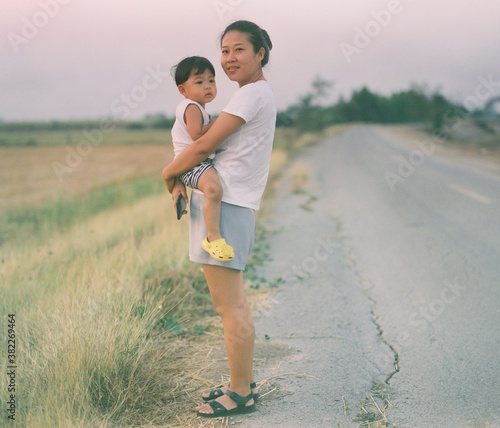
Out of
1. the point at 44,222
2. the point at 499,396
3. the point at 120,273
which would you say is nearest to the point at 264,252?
the point at 120,273

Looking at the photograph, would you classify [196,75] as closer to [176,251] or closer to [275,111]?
[275,111]

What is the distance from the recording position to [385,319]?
445cm

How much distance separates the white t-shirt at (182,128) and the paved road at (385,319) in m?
1.48

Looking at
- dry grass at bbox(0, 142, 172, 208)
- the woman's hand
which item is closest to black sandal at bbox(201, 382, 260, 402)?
the woman's hand

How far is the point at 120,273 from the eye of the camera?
4809 millimetres

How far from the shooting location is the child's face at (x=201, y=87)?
2766 millimetres

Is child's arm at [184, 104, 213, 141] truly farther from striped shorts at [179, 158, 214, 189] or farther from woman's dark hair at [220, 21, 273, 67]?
woman's dark hair at [220, 21, 273, 67]

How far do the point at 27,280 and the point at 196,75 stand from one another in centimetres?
275

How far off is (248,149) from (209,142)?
0.71 feet

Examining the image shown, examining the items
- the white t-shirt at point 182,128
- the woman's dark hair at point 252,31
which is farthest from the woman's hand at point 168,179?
the woman's dark hair at point 252,31

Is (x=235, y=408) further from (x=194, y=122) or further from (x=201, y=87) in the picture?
(x=201, y=87)

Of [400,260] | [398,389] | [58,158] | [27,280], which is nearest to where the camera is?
[398,389]

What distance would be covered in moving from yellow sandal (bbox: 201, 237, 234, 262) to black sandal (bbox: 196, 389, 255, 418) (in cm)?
80

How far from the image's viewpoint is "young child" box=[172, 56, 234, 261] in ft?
8.73
